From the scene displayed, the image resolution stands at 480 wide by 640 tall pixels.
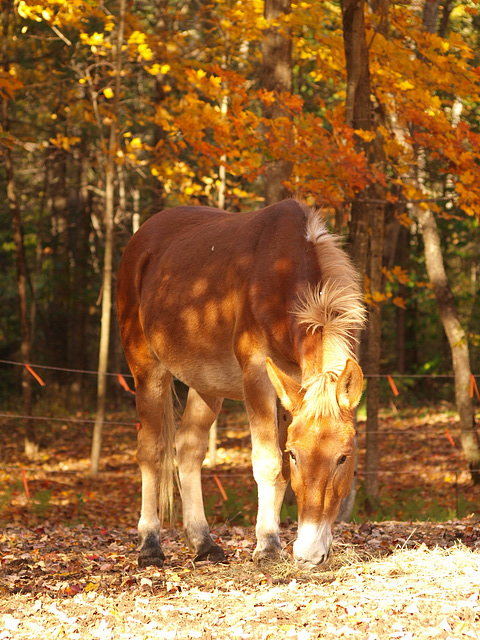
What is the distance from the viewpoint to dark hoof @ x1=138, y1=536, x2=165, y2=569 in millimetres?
5820

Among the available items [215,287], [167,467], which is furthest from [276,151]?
[167,467]

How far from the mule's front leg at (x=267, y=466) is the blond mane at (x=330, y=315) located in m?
0.62

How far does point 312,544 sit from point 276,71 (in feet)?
20.6

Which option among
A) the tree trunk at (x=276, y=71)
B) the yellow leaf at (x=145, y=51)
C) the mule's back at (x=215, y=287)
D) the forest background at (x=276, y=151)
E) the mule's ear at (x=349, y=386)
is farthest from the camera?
the yellow leaf at (x=145, y=51)

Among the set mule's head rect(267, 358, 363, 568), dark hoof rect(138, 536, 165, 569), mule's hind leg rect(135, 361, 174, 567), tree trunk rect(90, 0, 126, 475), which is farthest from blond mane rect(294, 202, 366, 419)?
tree trunk rect(90, 0, 126, 475)

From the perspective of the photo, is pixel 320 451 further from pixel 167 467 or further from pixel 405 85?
pixel 405 85

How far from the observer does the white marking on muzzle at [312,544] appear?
4.09 meters

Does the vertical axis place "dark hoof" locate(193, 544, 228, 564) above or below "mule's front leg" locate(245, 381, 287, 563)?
below

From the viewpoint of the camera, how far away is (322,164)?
7.77 metres

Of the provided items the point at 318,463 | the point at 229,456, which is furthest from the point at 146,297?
the point at 229,456

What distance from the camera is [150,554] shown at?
19.4 ft

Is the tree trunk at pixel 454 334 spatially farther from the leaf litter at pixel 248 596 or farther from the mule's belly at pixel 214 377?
the mule's belly at pixel 214 377

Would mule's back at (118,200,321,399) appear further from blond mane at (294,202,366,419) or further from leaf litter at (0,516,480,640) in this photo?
leaf litter at (0,516,480,640)

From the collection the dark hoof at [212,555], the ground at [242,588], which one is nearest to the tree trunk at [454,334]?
the ground at [242,588]
